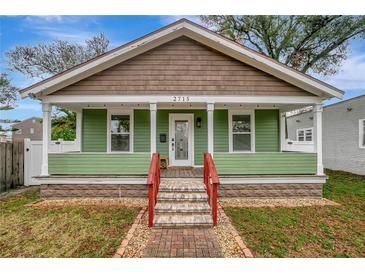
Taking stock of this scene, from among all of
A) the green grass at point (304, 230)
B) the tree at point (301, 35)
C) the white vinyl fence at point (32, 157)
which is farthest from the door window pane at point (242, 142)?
the tree at point (301, 35)

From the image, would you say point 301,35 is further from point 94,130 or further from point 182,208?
point 182,208

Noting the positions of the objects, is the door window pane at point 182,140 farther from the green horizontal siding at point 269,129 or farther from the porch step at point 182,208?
the porch step at point 182,208

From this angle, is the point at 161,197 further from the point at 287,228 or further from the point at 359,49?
the point at 359,49

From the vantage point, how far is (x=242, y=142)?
859cm

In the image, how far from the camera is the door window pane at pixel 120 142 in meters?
8.41

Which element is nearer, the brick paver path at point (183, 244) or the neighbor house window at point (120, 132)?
the brick paver path at point (183, 244)

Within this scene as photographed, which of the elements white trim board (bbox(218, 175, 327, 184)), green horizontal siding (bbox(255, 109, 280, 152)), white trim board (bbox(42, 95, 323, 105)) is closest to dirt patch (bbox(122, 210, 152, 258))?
white trim board (bbox(218, 175, 327, 184))

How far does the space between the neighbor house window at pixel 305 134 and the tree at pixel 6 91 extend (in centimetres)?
2122

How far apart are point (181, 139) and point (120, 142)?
2.41 m

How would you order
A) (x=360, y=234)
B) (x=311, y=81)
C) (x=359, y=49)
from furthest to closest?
(x=359, y=49)
(x=311, y=81)
(x=360, y=234)

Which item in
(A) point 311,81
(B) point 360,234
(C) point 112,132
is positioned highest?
(A) point 311,81

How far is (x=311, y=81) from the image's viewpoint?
6504 mm

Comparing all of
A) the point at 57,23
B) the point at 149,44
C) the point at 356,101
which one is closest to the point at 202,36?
the point at 149,44

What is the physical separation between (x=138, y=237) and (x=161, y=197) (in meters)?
1.53
